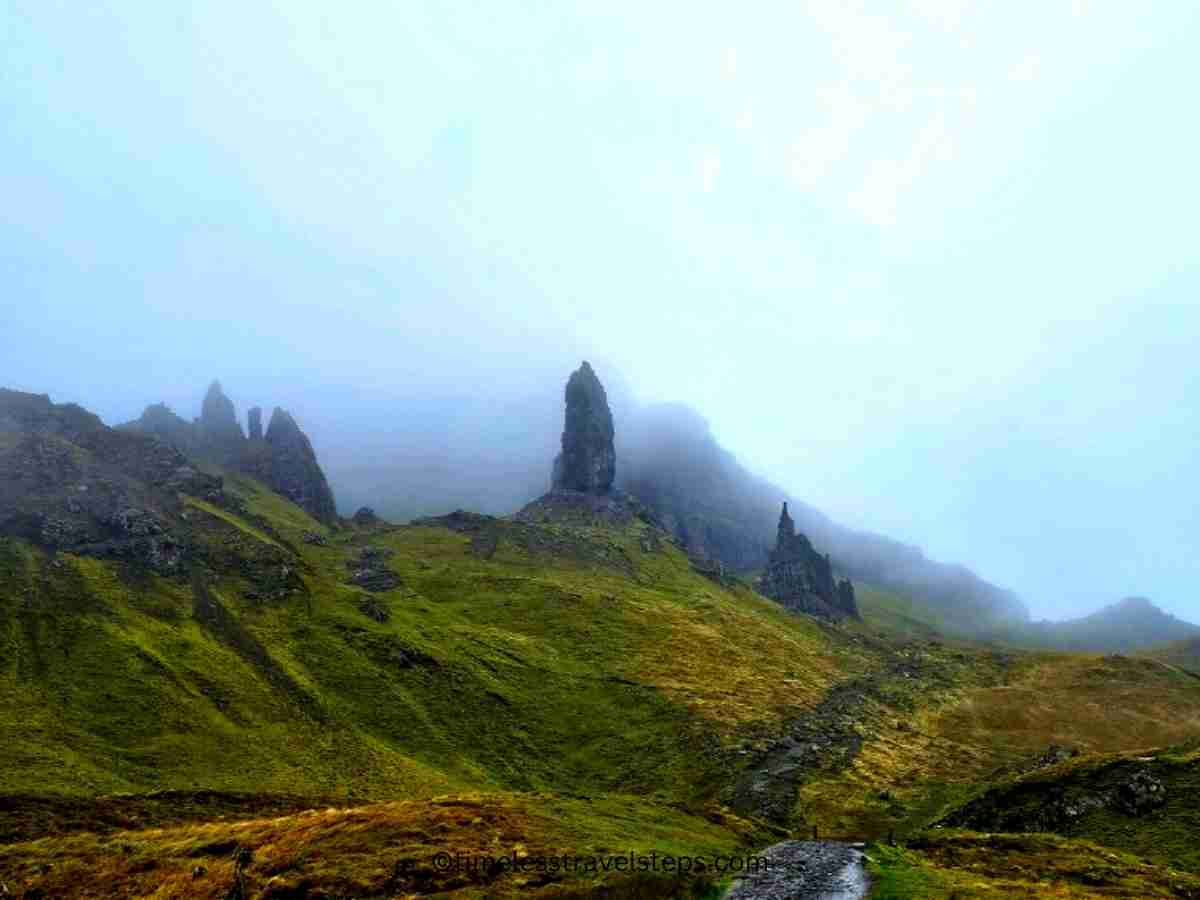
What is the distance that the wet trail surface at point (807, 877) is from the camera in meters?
38.3

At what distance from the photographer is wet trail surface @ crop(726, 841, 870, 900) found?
38312 millimetres

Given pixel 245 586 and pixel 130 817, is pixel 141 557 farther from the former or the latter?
pixel 130 817

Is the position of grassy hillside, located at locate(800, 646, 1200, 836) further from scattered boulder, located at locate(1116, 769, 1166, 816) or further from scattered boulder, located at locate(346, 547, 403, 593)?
scattered boulder, located at locate(346, 547, 403, 593)

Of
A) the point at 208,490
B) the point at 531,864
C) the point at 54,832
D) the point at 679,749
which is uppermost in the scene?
the point at 208,490

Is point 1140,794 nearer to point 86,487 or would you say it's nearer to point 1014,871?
point 1014,871

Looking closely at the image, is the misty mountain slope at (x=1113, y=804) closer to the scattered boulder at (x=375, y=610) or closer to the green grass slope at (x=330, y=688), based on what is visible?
the green grass slope at (x=330, y=688)

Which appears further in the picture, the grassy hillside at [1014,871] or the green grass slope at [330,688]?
the green grass slope at [330,688]

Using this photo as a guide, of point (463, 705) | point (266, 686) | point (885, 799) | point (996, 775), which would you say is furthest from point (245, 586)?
point (996, 775)

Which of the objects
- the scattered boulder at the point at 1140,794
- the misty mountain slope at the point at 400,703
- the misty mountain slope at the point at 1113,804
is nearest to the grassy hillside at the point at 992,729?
the misty mountain slope at the point at 400,703

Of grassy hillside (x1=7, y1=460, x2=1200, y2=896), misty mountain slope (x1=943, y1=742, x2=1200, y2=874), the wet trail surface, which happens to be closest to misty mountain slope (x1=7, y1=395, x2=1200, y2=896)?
grassy hillside (x1=7, y1=460, x2=1200, y2=896)

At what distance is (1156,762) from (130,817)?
77055 millimetres

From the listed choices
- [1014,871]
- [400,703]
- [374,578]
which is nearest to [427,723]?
[400,703]

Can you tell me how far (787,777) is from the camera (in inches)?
3846

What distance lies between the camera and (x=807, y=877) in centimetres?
4281
